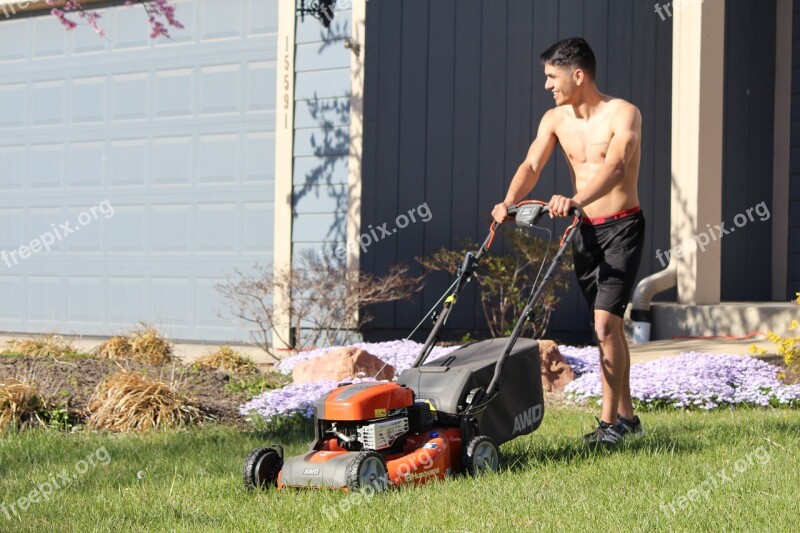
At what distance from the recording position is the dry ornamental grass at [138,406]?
5668 millimetres

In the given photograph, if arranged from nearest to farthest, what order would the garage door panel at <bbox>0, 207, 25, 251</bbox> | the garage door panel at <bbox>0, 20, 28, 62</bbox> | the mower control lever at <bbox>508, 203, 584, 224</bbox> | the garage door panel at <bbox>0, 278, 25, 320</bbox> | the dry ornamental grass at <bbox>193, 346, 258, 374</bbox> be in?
the mower control lever at <bbox>508, 203, 584, 224</bbox> → the dry ornamental grass at <bbox>193, 346, 258, 374</bbox> → the garage door panel at <bbox>0, 278, 25, 320</bbox> → the garage door panel at <bbox>0, 207, 25, 251</bbox> → the garage door panel at <bbox>0, 20, 28, 62</bbox>

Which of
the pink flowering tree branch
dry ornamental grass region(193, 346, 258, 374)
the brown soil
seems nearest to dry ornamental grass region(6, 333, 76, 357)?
the brown soil

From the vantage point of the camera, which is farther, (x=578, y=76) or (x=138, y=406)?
(x=138, y=406)

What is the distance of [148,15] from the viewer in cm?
1039

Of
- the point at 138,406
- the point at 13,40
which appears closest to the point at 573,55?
the point at 138,406

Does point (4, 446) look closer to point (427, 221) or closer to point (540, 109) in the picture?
point (427, 221)

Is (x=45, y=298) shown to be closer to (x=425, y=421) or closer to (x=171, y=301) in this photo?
(x=171, y=301)

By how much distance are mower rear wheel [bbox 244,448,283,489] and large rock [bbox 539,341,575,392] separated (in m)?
3.30

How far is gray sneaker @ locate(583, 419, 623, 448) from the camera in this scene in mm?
4809

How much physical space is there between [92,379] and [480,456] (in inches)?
128

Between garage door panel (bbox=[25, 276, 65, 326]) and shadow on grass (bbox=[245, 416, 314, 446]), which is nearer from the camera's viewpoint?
shadow on grass (bbox=[245, 416, 314, 446])

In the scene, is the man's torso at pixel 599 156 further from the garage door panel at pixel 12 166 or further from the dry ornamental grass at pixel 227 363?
the garage door panel at pixel 12 166

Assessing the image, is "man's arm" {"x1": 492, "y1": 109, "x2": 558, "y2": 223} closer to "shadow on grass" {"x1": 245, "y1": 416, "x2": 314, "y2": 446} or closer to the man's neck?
the man's neck

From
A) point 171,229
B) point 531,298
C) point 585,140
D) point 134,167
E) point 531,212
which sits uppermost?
point 134,167
